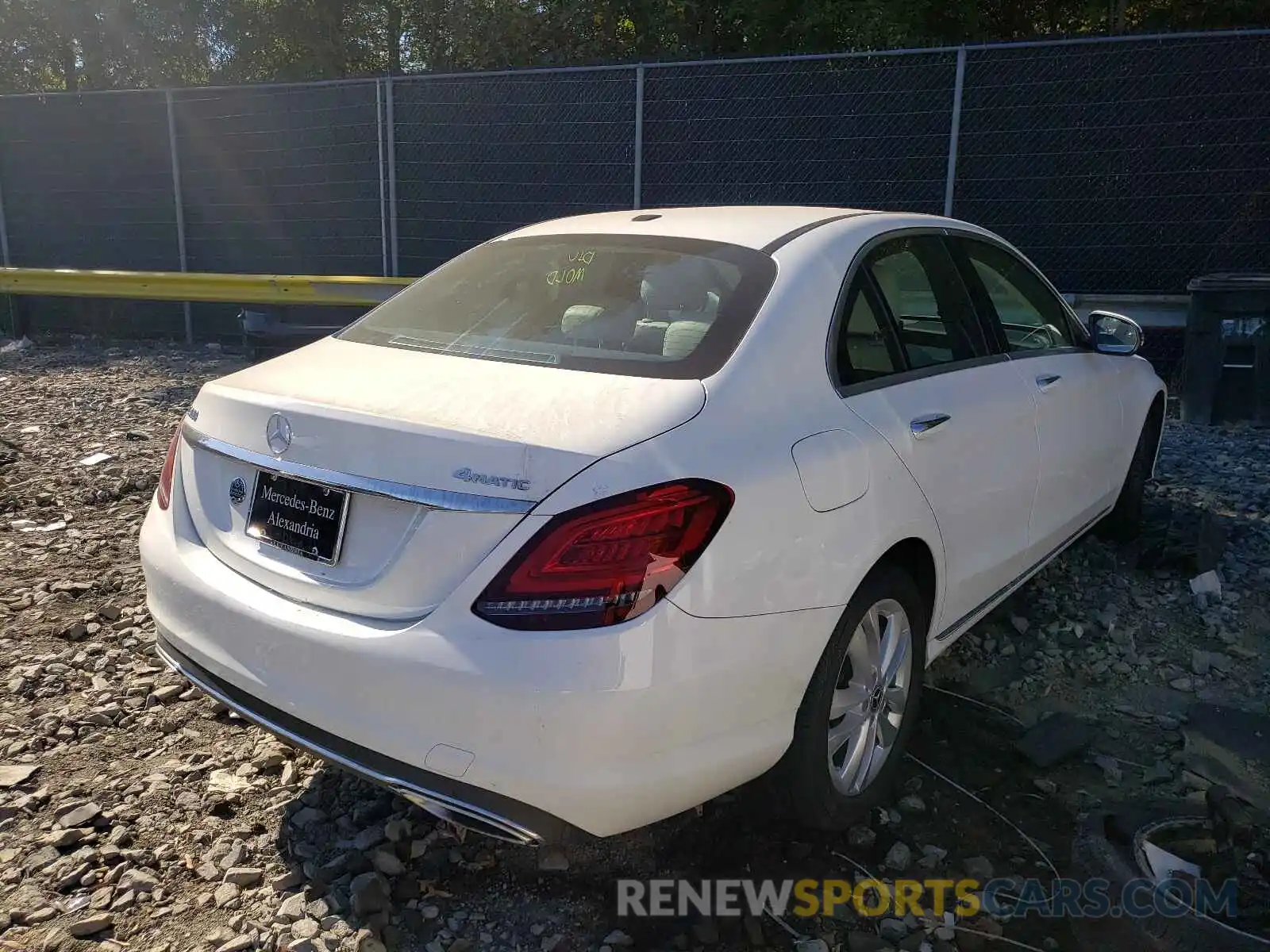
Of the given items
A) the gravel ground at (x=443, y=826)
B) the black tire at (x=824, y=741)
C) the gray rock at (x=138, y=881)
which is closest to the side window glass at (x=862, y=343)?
the black tire at (x=824, y=741)

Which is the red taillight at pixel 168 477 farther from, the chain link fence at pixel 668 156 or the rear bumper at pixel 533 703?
the chain link fence at pixel 668 156

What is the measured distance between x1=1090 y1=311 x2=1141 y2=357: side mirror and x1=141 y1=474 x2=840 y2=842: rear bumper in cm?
268

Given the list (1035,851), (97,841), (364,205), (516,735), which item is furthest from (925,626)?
(364,205)

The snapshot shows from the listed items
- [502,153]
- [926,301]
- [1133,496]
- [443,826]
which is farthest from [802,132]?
[443,826]

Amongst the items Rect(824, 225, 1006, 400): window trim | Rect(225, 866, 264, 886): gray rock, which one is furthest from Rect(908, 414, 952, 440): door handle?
Rect(225, 866, 264, 886): gray rock

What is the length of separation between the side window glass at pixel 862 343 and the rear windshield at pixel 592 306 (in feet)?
0.89

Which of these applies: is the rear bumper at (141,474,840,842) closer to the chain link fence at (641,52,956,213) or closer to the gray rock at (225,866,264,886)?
the gray rock at (225,866,264,886)

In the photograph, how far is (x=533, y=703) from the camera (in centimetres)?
210

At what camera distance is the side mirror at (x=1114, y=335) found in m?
4.48

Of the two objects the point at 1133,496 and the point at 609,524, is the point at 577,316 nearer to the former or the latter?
the point at 609,524

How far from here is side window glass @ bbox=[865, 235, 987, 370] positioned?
10.7 ft

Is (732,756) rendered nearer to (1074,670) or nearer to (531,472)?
(531,472)

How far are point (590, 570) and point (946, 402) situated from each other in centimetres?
152

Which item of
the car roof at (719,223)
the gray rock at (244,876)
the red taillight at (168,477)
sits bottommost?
the gray rock at (244,876)
